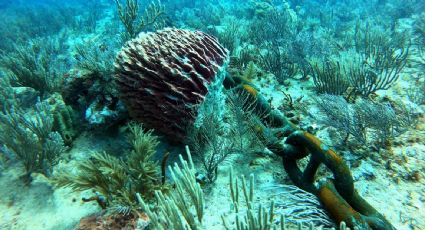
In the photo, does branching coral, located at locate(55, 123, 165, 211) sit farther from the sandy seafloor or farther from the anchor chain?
the anchor chain

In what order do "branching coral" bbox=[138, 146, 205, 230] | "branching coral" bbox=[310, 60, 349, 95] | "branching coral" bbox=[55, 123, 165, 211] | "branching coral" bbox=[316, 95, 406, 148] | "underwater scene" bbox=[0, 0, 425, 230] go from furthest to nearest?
1. "branching coral" bbox=[310, 60, 349, 95]
2. "branching coral" bbox=[316, 95, 406, 148]
3. "branching coral" bbox=[55, 123, 165, 211]
4. "underwater scene" bbox=[0, 0, 425, 230]
5. "branching coral" bbox=[138, 146, 205, 230]

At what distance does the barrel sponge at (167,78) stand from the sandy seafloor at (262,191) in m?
0.96

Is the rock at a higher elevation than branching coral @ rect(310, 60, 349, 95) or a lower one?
higher

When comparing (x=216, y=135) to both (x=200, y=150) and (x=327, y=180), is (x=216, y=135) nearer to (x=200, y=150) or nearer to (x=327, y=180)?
(x=200, y=150)

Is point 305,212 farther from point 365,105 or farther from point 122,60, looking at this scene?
point 122,60

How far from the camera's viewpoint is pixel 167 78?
3076 mm

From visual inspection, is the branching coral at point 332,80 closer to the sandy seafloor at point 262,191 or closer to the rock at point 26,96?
the sandy seafloor at point 262,191

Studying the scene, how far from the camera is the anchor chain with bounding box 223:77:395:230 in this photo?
207cm

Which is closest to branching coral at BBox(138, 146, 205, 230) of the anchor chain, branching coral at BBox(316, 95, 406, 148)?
the anchor chain

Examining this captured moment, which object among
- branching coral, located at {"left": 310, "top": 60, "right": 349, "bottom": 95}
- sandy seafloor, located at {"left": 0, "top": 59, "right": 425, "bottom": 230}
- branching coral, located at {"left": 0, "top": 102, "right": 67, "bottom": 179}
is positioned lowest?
sandy seafloor, located at {"left": 0, "top": 59, "right": 425, "bottom": 230}

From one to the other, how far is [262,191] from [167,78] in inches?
70.1

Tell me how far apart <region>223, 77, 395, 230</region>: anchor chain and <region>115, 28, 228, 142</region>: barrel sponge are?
96 centimetres

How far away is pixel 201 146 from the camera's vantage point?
320cm

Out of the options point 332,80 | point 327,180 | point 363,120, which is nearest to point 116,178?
point 327,180
